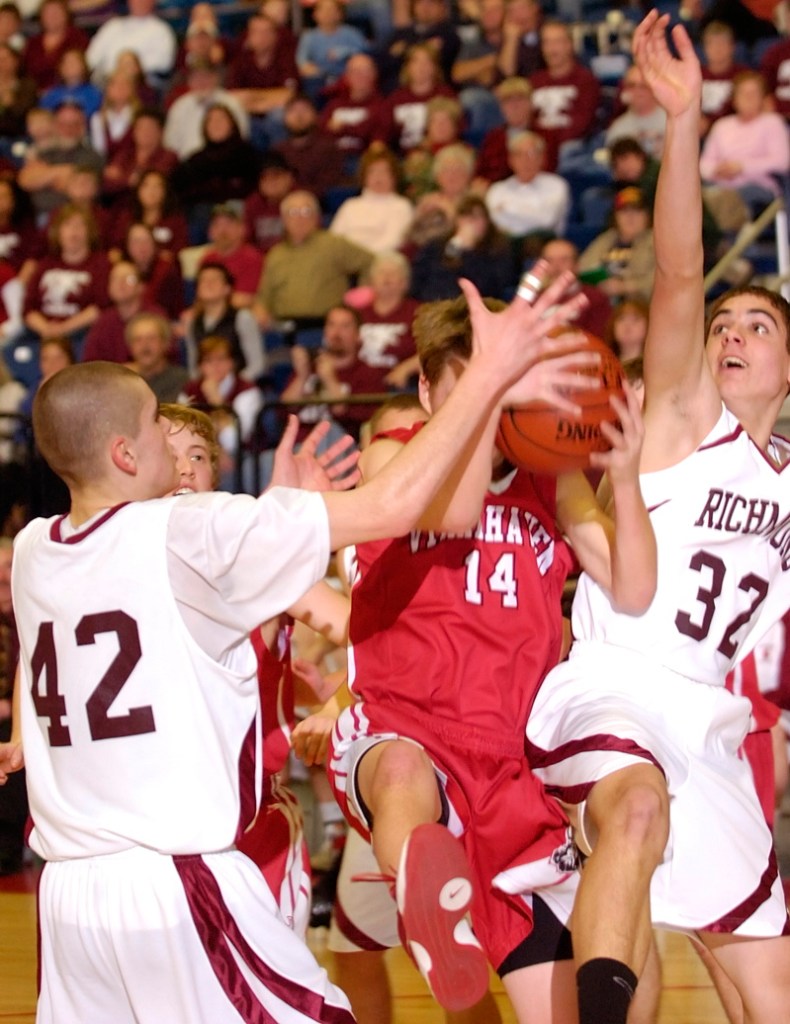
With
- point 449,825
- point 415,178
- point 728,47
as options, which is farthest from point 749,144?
point 449,825

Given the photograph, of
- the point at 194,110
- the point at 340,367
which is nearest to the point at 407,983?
the point at 340,367

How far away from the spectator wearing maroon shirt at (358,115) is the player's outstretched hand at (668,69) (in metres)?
8.51

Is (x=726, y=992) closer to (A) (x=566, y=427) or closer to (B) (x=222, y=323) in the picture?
(A) (x=566, y=427)

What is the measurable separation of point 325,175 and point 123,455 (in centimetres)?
916

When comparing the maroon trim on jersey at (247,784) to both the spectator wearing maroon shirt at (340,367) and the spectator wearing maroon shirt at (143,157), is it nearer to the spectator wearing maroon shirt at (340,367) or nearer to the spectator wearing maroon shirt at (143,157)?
the spectator wearing maroon shirt at (340,367)

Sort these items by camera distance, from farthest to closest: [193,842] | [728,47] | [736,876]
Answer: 1. [728,47]
2. [736,876]
3. [193,842]

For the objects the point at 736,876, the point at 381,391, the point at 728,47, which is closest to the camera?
the point at 736,876

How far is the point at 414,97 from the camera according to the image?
40.5ft

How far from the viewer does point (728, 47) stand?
1106 cm

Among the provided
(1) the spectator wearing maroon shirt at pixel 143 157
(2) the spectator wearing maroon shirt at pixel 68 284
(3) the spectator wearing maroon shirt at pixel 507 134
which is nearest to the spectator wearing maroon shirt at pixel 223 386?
(2) the spectator wearing maroon shirt at pixel 68 284

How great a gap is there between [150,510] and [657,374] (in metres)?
1.39

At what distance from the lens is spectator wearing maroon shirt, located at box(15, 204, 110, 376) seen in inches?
459

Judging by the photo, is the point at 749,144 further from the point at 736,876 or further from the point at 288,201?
the point at 736,876

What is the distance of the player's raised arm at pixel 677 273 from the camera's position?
12.9 feet
